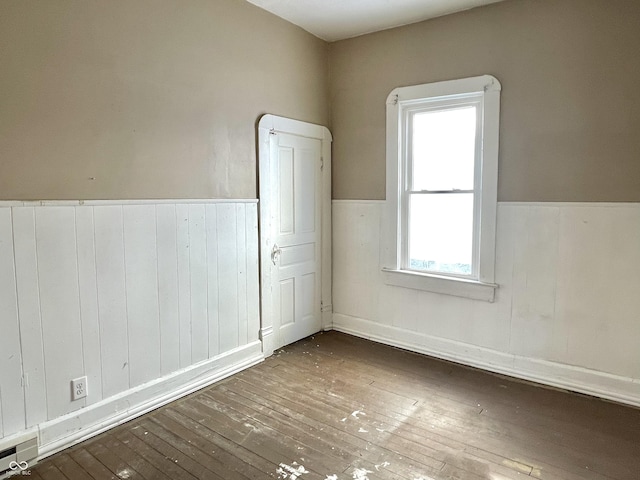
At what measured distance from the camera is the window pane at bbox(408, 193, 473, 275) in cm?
356

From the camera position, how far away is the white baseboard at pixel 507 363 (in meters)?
2.95

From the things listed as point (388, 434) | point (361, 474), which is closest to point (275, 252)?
point (388, 434)

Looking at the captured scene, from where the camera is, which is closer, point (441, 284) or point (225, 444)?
point (225, 444)

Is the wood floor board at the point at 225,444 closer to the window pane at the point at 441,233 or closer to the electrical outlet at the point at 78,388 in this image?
the electrical outlet at the point at 78,388

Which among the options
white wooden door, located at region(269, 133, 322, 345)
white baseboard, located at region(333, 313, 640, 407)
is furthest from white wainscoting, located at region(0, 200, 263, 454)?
white baseboard, located at region(333, 313, 640, 407)

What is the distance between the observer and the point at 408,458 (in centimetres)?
229

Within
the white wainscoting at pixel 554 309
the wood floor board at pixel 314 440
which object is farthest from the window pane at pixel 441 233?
the wood floor board at pixel 314 440

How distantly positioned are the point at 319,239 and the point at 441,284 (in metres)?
1.29

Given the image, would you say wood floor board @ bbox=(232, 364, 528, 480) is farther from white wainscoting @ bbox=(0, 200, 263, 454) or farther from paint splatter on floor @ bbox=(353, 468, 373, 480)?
white wainscoting @ bbox=(0, 200, 263, 454)

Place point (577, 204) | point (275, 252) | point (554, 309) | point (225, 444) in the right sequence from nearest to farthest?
point (225, 444) < point (577, 204) < point (554, 309) < point (275, 252)

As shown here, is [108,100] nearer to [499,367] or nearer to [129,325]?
[129,325]

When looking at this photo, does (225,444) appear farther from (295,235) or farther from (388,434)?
(295,235)

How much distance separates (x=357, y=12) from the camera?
3.50m

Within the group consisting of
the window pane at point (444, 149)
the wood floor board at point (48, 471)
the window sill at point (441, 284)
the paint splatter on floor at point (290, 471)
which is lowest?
the wood floor board at point (48, 471)
